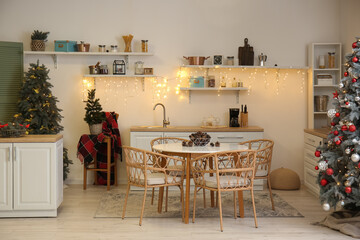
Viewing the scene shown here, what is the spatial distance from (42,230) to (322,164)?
2.82m

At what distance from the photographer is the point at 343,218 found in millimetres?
4922

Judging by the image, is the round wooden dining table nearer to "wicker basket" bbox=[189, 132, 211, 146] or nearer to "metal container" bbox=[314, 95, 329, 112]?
"wicker basket" bbox=[189, 132, 211, 146]

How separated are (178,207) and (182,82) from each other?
223cm

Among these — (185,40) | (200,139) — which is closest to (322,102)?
(185,40)

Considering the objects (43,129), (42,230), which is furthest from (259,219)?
(43,129)

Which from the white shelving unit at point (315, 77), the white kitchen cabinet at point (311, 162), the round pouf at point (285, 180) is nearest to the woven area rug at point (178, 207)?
the round pouf at point (285, 180)

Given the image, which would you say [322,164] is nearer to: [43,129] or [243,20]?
[243,20]

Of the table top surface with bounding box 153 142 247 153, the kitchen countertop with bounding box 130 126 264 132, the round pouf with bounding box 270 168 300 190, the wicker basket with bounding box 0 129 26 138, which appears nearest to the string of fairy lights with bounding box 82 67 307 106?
the kitchen countertop with bounding box 130 126 264 132

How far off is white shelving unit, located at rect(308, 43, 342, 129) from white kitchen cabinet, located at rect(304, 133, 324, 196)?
0.53 m

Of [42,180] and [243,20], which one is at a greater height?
[243,20]

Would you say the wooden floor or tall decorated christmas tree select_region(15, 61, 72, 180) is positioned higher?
tall decorated christmas tree select_region(15, 61, 72, 180)

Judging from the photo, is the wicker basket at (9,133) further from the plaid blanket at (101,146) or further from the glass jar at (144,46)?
the glass jar at (144,46)

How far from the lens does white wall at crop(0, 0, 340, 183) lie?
7.23 meters

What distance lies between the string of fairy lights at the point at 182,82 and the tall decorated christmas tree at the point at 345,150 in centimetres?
256
